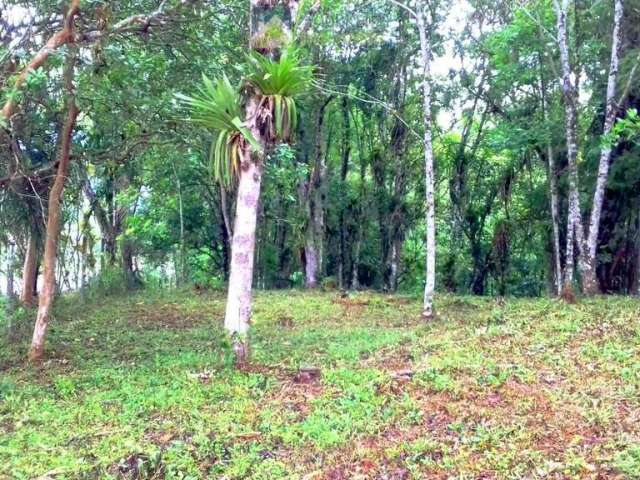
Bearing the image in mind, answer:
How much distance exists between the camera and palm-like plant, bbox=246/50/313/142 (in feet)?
17.2

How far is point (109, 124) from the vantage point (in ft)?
24.4

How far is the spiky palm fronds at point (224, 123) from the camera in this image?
17.2 feet

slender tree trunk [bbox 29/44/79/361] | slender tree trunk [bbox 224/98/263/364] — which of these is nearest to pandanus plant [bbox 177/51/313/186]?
slender tree trunk [bbox 224/98/263/364]

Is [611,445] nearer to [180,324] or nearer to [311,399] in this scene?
[311,399]

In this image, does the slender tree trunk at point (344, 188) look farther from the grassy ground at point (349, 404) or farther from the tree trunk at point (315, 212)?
the grassy ground at point (349, 404)

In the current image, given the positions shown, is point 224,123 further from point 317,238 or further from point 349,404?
point 317,238

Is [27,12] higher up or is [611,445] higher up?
[27,12]

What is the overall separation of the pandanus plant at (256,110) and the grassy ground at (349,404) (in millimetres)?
2189

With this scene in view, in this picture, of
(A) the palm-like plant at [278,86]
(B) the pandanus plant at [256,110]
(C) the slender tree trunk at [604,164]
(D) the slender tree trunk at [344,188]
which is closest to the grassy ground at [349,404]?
(C) the slender tree trunk at [604,164]

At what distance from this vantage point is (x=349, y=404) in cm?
452

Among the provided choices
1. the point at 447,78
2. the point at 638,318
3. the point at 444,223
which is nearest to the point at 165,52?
the point at 638,318

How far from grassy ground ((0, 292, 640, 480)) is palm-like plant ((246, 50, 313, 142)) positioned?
A: 2503 millimetres

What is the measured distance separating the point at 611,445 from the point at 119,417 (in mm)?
3624

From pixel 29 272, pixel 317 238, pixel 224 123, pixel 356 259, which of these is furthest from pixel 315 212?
pixel 224 123
